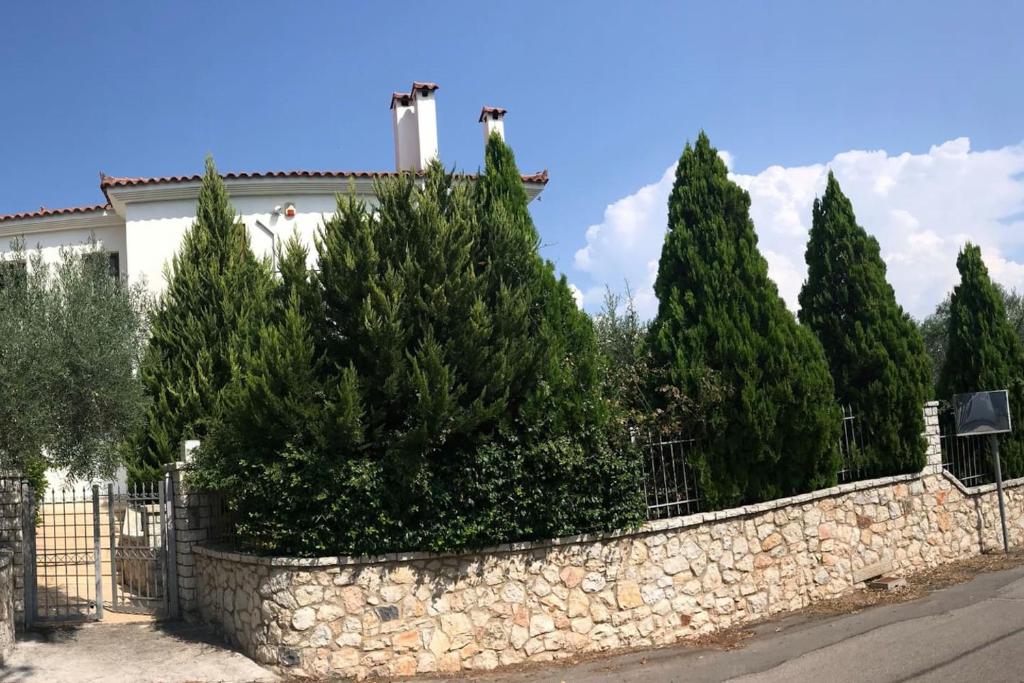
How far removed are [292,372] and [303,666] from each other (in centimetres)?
291

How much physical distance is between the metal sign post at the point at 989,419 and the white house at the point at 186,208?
989cm

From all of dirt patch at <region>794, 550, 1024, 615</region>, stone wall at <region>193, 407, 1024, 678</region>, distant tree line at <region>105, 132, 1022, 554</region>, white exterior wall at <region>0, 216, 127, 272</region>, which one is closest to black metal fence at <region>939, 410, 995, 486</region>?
dirt patch at <region>794, 550, 1024, 615</region>

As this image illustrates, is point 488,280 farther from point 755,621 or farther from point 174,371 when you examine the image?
point 174,371

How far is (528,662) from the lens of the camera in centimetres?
845

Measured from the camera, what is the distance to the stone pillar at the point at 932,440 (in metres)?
13.1

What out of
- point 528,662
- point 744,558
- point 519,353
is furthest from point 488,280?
point 744,558

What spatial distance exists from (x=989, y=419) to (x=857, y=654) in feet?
24.7

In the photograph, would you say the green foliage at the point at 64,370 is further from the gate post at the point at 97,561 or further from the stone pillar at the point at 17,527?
the gate post at the point at 97,561

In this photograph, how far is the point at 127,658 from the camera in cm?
873

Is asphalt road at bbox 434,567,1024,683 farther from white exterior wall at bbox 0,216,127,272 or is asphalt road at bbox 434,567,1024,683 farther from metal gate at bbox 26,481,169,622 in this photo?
white exterior wall at bbox 0,216,127,272

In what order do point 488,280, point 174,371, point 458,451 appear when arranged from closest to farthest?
point 458,451
point 488,280
point 174,371

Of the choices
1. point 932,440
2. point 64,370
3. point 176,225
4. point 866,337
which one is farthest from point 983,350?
point 176,225

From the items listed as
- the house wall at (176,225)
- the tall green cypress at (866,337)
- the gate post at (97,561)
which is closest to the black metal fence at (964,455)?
the tall green cypress at (866,337)

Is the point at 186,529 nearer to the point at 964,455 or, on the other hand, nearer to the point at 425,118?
the point at 425,118
